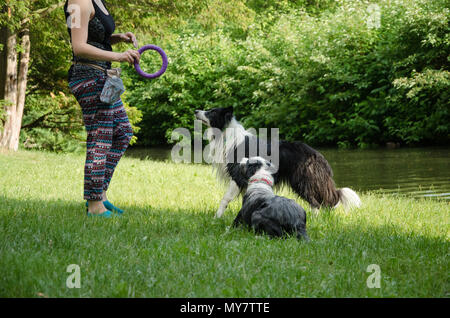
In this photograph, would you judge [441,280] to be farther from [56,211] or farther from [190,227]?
[56,211]

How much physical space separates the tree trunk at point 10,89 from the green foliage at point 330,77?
5639 mm

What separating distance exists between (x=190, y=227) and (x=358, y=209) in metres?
2.28

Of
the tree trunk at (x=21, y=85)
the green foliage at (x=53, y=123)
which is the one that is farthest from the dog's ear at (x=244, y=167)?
the green foliage at (x=53, y=123)

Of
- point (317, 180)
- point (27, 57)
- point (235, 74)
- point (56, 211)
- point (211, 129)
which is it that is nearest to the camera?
point (56, 211)

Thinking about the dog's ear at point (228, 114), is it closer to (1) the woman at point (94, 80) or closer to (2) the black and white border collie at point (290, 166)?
(2) the black and white border collie at point (290, 166)

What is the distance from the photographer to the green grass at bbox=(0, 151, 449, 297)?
8.91 feet

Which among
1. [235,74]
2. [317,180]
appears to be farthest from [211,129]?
[235,74]

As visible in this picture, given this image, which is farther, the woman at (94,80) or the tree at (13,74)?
the tree at (13,74)

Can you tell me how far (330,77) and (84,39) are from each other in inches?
603

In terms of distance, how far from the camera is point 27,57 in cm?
1259

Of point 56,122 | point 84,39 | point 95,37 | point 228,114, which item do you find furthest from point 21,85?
point 84,39

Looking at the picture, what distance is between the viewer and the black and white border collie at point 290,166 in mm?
5387

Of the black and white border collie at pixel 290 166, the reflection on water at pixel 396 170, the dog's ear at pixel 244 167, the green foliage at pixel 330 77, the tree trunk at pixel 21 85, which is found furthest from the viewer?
the green foliage at pixel 330 77

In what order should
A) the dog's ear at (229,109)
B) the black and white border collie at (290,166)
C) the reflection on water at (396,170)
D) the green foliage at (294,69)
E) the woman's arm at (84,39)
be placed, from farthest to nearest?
the green foliage at (294,69), the reflection on water at (396,170), the dog's ear at (229,109), the black and white border collie at (290,166), the woman's arm at (84,39)
